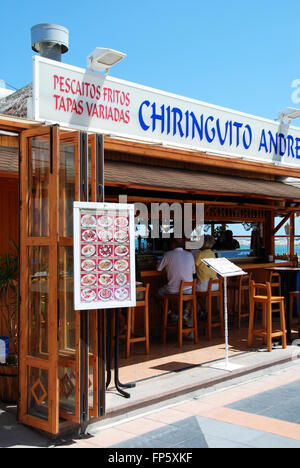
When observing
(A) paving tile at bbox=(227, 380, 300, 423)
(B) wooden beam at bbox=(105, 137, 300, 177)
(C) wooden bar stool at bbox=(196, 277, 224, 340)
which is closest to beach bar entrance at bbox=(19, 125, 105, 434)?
(A) paving tile at bbox=(227, 380, 300, 423)

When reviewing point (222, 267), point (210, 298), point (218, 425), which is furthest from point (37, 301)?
point (210, 298)

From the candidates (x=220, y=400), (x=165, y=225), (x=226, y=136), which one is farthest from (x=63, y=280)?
(x=165, y=225)

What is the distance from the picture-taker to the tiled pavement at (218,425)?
390cm

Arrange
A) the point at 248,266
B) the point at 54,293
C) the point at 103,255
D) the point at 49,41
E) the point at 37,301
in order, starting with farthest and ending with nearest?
the point at 248,266 < the point at 49,41 < the point at 37,301 < the point at 103,255 < the point at 54,293

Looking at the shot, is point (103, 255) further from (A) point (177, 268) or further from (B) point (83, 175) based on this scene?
(A) point (177, 268)

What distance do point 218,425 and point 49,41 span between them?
16.2 feet

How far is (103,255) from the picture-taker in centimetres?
414

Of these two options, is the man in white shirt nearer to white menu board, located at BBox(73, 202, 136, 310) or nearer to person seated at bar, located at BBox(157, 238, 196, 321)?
person seated at bar, located at BBox(157, 238, 196, 321)

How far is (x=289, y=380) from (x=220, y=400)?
3.87 ft

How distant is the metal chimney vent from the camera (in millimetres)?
6277

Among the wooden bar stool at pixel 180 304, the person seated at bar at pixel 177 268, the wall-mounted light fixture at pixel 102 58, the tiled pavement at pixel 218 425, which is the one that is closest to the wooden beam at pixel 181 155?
the wall-mounted light fixture at pixel 102 58

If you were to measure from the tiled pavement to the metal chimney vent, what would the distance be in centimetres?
452

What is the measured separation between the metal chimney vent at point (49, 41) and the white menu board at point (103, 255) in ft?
10.2
